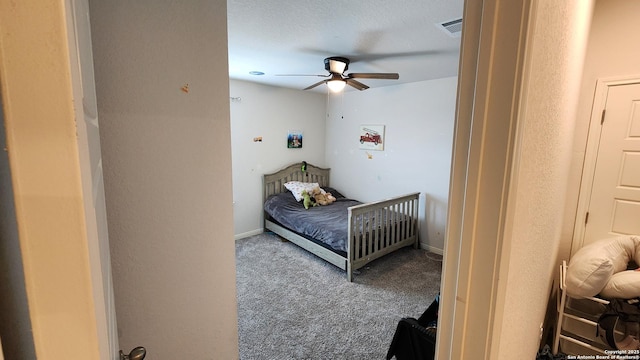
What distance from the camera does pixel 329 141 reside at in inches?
201

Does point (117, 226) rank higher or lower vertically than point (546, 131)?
lower

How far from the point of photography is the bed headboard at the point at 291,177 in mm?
4477

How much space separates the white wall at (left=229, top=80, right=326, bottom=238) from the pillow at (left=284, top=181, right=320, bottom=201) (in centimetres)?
36

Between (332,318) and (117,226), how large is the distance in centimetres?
201

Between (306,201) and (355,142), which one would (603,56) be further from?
(306,201)

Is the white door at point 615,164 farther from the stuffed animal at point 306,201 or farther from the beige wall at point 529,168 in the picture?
the stuffed animal at point 306,201

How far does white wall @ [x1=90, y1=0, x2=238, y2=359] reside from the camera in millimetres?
876

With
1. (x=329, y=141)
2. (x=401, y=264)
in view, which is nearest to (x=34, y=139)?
(x=401, y=264)

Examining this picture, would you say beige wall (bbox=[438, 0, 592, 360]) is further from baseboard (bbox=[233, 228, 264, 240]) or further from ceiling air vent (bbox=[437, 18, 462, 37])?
baseboard (bbox=[233, 228, 264, 240])

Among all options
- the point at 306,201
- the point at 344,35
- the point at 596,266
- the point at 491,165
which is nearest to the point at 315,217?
the point at 306,201

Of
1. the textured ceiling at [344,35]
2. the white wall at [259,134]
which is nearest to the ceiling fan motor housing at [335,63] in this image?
the textured ceiling at [344,35]

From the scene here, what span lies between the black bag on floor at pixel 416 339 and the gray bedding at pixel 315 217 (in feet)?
4.82

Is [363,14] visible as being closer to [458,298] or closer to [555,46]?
[555,46]

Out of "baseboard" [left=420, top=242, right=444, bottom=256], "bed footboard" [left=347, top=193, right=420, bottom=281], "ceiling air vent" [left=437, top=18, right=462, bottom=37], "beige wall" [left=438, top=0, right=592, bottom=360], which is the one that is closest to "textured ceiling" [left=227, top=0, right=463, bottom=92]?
"ceiling air vent" [left=437, top=18, right=462, bottom=37]
